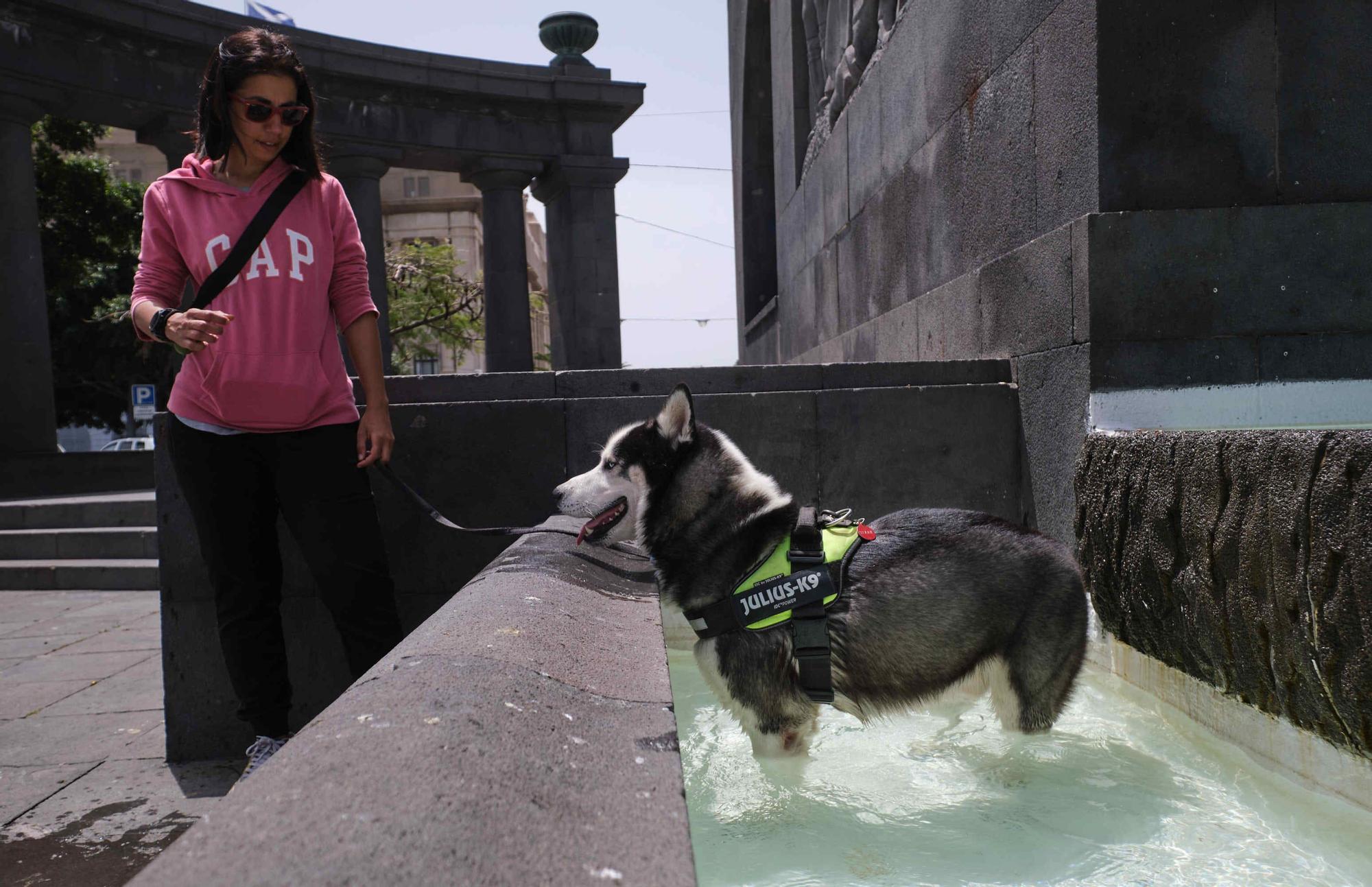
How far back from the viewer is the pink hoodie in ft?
11.6

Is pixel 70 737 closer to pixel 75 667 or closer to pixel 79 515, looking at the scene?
pixel 75 667

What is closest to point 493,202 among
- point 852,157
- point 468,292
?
point 852,157

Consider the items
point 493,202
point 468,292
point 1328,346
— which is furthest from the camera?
point 468,292

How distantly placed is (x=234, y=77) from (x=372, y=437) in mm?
1402

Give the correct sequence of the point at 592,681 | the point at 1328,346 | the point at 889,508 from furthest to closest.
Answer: the point at 889,508 < the point at 1328,346 < the point at 592,681

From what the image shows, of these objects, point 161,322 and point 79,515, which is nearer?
point 161,322

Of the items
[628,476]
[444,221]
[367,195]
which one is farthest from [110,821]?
[444,221]

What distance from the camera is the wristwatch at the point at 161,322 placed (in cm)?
335

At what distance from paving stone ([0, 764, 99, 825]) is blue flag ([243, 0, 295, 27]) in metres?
20.2

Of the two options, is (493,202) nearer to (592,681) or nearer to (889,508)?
(889,508)

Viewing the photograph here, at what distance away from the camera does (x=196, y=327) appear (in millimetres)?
3189

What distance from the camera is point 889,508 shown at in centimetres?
551

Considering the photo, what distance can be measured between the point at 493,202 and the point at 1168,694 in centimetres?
2024

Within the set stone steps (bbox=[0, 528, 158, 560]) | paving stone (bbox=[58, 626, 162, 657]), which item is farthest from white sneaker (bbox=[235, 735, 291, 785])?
stone steps (bbox=[0, 528, 158, 560])
